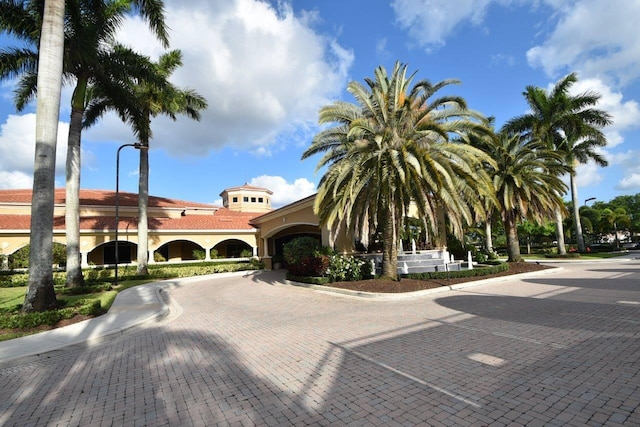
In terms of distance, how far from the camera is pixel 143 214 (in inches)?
877

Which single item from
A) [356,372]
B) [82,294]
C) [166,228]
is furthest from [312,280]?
[166,228]

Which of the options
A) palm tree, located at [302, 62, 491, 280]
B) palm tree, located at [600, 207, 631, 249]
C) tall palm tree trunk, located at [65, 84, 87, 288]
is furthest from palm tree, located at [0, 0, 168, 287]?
palm tree, located at [600, 207, 631, 249]

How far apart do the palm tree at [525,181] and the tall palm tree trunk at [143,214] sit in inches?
885

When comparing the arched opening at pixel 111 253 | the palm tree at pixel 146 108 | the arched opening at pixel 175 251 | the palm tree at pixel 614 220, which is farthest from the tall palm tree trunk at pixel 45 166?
the palm tree at pixel 614 220

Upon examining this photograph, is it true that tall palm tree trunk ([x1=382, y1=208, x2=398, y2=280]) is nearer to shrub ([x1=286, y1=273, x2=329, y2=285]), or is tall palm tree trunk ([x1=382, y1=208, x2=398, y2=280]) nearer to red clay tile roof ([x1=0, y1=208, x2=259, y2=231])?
shrub ([x1=286, y1=273, x2=329, y2=285])

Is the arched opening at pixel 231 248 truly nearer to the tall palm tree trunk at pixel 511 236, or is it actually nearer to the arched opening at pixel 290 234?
the arched opening at pixel 290 234

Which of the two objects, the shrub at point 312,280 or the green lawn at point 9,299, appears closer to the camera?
the green lawn at point 9,299

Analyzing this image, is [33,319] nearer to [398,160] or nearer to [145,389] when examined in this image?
[145,389]

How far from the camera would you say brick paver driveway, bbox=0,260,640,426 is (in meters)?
3.83

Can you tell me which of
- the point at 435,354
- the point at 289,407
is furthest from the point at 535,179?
the point at 289,407

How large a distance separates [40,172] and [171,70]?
51.9 ft

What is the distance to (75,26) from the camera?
14477 mm

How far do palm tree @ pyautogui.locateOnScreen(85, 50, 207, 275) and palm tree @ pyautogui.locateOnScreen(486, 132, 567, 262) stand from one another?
2027 centimetres

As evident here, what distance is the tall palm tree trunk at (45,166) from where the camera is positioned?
384 inches
